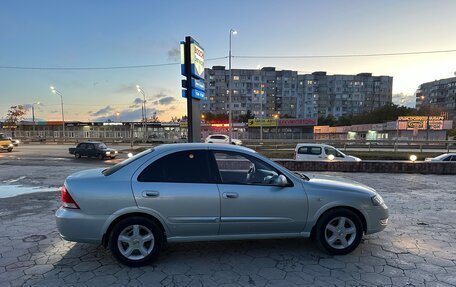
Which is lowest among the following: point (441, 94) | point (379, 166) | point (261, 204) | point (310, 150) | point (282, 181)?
point (379, 166)

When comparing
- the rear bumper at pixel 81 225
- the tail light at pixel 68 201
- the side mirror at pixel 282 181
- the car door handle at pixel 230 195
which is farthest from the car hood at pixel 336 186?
the tail light at pixel 68 201

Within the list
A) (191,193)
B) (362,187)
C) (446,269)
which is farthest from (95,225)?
(446,269)

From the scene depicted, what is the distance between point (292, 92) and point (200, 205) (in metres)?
132

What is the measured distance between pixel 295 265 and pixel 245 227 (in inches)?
32.1

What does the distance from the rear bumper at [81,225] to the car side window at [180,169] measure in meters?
0.76

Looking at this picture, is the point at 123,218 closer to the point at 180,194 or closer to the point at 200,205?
the point at 180,194

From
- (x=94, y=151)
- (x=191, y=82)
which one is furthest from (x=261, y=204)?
(x=94, y=151)

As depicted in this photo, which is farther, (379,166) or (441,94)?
(441,94)

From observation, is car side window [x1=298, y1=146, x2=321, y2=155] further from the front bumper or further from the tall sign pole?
the front bumper

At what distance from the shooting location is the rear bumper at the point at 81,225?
12.6 feet

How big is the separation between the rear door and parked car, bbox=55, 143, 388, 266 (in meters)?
0.01

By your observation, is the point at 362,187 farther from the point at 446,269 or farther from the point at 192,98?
the point at 192,98

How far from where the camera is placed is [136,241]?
3965 mm

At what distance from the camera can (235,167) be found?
4.98m
